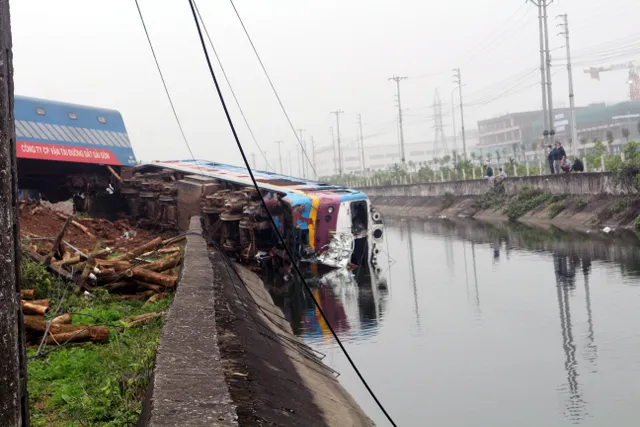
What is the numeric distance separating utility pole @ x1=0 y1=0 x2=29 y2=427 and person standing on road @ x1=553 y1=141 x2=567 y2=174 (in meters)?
30.9

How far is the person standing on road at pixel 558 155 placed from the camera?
32906 mm

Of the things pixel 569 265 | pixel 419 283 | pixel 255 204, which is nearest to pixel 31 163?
pixel 255 204

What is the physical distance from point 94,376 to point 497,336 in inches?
300

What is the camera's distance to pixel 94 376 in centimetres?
695

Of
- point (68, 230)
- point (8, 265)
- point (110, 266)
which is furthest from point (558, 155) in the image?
point (8, 265)

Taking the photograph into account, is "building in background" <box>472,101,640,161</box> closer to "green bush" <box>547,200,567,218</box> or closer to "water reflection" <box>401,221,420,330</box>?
"green bush" <box>547,200,567,218</box>

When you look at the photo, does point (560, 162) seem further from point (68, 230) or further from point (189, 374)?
point (189, 374)

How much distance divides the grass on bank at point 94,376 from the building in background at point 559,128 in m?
58.9

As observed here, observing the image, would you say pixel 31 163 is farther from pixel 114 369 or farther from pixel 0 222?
pixel 0 222

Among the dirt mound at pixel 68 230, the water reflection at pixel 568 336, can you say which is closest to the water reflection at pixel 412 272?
the water reflection at pixel 568 336

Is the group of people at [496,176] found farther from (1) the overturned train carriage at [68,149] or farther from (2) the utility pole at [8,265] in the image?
(2) the utility pole at [8,265]

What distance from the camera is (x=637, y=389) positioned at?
9312 millimetres

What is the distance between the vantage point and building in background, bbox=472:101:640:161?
7961 centimetres

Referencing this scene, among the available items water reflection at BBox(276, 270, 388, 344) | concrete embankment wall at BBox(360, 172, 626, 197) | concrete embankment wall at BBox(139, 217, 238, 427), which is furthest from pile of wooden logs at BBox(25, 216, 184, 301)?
concrete embankment wall at BBox(360, 172, 626, 197)
